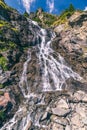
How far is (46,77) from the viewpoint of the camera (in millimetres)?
59719

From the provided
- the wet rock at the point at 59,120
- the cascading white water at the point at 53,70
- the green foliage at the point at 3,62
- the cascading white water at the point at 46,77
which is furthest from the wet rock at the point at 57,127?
the green foliage at the point at 3,62

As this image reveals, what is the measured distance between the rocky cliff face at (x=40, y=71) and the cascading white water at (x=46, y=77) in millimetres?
759

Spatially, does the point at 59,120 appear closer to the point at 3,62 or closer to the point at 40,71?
the point at 40,71

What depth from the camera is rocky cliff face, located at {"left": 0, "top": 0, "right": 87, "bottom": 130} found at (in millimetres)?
48281

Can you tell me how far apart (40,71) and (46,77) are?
261 centimetres

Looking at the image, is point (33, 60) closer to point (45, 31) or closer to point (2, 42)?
point (2, 42)

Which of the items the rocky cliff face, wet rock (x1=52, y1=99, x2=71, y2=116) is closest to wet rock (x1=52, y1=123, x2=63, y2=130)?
the rocky cliff face

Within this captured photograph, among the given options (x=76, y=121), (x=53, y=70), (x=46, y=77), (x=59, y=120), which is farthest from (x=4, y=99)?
(x=53, y=70)

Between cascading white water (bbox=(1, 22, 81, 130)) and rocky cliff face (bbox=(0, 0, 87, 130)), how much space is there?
29.9 inches

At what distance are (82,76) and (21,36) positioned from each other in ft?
78.1

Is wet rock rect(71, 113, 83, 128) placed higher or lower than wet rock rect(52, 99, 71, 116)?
lower

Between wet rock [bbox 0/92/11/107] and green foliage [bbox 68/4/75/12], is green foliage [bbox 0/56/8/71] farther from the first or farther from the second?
green foliage [bbox 68/4/75/12]

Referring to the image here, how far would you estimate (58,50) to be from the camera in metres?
73.4

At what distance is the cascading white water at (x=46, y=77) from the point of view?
4784 centimetres
